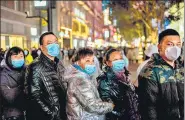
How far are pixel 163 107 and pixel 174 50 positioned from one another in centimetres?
56

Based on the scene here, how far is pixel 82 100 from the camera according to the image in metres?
3.94

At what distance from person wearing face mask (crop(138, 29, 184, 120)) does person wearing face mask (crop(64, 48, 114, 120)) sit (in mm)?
490

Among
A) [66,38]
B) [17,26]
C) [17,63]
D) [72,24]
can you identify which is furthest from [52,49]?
[72,24]

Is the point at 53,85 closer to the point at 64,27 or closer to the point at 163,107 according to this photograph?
the point at 163,107

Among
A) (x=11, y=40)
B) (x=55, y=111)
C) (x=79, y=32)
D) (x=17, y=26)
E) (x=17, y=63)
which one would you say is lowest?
(x=55, y=111)

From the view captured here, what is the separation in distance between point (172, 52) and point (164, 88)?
0.36 metres

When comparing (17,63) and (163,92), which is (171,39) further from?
(17,63)

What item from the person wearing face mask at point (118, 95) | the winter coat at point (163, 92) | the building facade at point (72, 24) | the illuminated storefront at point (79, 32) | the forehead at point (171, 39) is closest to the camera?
the winter coat at point (163, 92)

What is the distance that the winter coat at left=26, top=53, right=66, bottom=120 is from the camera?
14.7ft

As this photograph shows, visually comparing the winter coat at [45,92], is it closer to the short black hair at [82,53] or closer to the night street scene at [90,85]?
the night street scene at [90,85]

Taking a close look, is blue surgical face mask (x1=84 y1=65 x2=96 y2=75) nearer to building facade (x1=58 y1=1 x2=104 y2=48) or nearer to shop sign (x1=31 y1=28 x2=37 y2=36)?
shop sign (x1=31 y1=28 x2=37 y2=36)

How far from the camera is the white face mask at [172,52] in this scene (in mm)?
3721

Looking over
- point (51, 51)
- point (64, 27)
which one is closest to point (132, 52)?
point (64, 27)

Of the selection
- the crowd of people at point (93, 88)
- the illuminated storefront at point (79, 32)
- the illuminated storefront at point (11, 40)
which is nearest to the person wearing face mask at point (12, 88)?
the crowd of people at point (93, 88)
